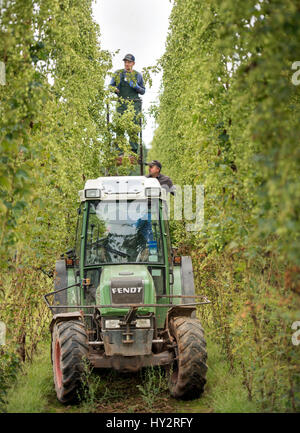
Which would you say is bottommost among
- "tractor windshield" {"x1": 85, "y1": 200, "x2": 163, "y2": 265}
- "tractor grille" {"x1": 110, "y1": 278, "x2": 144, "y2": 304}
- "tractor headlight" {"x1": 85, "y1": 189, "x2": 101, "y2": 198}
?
"tractor grille" {"x1": 110, "y1": 278, "x2": 144, "y2": 304}

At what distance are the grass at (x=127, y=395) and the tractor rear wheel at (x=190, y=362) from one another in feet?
0.56

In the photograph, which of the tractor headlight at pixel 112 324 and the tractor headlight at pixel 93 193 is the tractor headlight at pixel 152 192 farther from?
the tractor headlight at pixel 112 324

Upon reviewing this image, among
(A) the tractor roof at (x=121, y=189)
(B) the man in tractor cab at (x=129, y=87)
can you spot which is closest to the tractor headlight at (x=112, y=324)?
(A) the tractor roof at (x=121, y=189)

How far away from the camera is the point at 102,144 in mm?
12703

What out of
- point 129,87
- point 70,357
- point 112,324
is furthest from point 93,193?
point 129,87

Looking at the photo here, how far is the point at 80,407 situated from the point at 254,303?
2.32 meters

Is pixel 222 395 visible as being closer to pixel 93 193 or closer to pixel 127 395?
pixel 127 395

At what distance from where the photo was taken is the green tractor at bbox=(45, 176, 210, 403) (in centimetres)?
693

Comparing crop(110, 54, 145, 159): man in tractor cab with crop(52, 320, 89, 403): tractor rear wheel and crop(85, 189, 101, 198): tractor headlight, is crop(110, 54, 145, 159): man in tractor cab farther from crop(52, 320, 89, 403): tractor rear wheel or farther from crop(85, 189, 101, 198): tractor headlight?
crop(52, 320, 89, 403): tractor rear wheel

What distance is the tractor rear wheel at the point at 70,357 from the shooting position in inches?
267

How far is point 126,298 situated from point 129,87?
7324 millimetres

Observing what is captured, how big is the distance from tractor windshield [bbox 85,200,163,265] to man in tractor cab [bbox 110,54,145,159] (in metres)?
5.67

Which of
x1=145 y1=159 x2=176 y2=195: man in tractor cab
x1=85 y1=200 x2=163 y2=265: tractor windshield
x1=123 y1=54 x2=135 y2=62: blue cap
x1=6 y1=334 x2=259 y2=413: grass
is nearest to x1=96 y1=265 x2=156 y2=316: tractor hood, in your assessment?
x1=85 y1=200 x2=163 y2=265: tractor windshield
